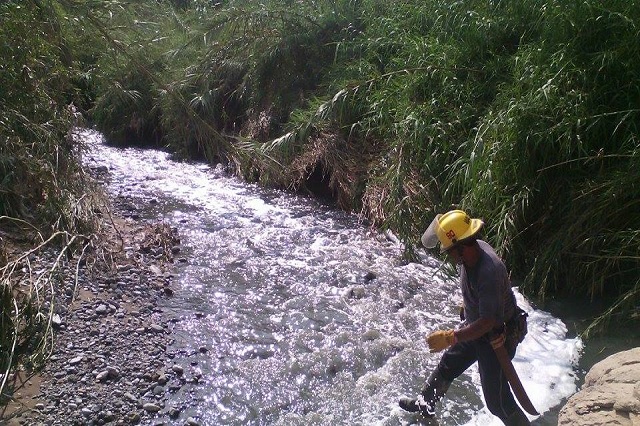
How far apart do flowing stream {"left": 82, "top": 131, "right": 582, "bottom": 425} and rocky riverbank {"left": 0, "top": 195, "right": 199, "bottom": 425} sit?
0.17m

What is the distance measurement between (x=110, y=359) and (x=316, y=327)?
175 centimetres

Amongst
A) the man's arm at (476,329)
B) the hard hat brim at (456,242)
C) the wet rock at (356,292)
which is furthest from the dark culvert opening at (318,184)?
the man's arm at (476,329)

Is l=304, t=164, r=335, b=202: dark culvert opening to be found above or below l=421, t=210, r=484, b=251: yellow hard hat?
below

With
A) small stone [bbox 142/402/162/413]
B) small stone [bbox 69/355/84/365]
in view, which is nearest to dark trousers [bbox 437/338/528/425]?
small stone [bbox 142/402/162/413]

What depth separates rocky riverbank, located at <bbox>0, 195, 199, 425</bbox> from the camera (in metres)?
4.10

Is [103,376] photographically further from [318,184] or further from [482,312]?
[318,184]

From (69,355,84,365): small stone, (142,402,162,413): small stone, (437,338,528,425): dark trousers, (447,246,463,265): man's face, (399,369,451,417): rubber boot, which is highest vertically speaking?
(447,246,463,265): man's face

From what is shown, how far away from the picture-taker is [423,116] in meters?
7.31

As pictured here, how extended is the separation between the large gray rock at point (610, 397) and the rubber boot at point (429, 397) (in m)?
0.88

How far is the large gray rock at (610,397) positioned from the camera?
3.03 metres

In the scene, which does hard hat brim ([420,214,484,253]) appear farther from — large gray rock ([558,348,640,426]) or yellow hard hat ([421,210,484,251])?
large gray rock ([558,348,640,426])

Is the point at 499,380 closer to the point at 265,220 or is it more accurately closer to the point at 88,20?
the point at 88,20

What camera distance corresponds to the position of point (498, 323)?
3.53 meters

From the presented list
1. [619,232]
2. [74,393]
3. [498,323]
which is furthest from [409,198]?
[74,393]
